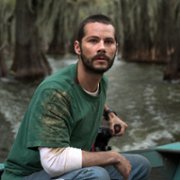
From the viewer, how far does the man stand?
2729mm

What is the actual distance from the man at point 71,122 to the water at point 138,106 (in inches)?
254

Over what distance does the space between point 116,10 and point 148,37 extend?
296 cm

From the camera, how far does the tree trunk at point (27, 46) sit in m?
19.5

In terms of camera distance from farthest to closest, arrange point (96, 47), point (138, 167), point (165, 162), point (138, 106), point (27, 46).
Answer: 1. point (27, 46)
2. point (138, 106)
3. point (165, 162)
4. point (138, 167)
5. point (96, 47)

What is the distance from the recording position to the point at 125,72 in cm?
2389

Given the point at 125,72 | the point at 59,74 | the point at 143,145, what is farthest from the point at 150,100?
the point at 59,74

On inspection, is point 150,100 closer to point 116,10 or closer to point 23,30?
point 23,30

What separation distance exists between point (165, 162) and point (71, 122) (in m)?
1.92

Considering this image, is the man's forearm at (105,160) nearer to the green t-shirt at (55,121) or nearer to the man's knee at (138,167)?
the green t-shirt at (55,121)

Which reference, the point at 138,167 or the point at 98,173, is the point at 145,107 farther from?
the point at 98,173

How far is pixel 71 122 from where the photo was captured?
281 centimetres

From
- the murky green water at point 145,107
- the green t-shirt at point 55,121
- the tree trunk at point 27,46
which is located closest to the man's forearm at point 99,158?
the green t-shirt at point 55,121

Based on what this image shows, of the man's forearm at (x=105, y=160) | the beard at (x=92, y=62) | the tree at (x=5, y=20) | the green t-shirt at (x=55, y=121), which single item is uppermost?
the beard at (x=92, y=62)

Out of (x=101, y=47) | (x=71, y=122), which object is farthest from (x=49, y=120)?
(x=101, y=47)
